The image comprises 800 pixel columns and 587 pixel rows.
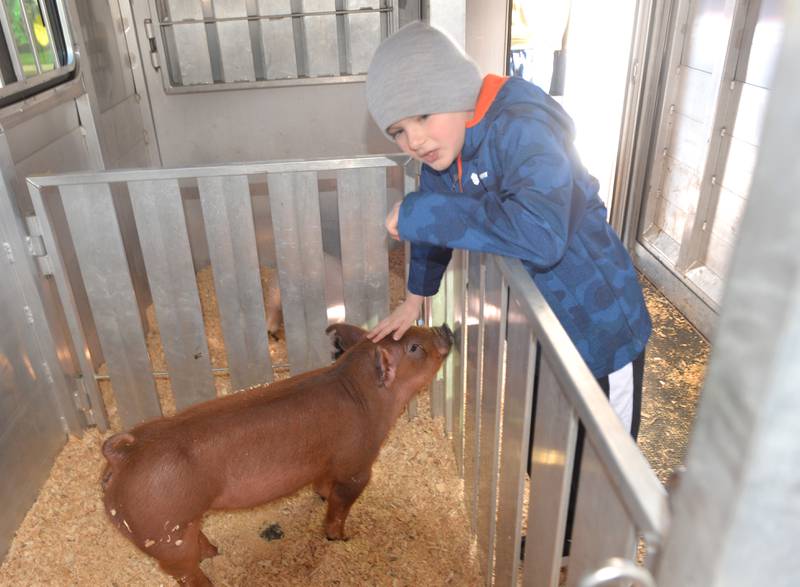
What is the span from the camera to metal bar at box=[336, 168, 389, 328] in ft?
8.22

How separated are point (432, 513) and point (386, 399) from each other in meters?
0.60

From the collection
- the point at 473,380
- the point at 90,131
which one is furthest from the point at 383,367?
the point at 90,131

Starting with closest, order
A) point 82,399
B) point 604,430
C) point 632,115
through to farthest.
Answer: point 604,430, point 82,399, point 632,115

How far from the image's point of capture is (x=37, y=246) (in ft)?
8.41

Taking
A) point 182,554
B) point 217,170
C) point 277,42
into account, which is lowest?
point 182,554

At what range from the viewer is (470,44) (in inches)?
169

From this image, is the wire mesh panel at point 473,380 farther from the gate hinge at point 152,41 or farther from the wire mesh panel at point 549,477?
the gate hinge at point 152,41

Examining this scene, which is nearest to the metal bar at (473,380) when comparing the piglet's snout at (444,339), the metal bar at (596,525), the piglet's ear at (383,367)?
the piglet's snout at (444,339)

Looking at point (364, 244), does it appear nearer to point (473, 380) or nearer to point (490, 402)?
point (473, 380)

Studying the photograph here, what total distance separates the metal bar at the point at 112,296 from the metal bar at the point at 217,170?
45 millimetres

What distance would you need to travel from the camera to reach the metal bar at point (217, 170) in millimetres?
2400

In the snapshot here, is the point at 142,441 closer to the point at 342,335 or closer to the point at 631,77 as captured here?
the point at 342,335

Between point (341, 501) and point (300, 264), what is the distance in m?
0.98

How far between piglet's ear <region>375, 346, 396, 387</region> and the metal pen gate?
583 millimetres
